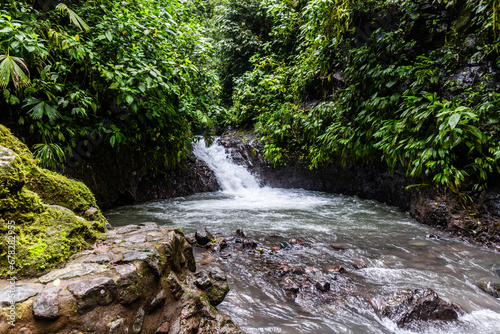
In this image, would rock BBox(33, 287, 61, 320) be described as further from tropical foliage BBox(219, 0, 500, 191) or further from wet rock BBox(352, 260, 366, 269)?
tropical foliage BBox(219, 0, 500, 191)

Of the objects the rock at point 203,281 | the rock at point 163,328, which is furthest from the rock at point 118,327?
the rock at point 203,281

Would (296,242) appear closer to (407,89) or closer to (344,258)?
(344,258)

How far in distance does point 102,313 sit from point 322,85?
777cm

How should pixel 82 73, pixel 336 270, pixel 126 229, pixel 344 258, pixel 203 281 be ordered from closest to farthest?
1. pixel 203 281
2. pixel 126 229
3. pixel 336 270
4. pixel 344 258
5. pixel 82 73

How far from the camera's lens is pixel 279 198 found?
7531 mm

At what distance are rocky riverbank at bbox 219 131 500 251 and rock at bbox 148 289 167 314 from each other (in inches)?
165

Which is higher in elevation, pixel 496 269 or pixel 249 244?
Result: pixel 496 269

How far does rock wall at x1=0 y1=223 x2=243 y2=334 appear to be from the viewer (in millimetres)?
1241

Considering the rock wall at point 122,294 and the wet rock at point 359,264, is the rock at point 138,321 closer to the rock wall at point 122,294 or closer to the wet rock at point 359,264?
the rock wall at point 122,294

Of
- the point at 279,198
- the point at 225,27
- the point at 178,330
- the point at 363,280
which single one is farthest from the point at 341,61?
the point at 225,27

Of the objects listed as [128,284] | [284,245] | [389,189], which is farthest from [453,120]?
[128,284]

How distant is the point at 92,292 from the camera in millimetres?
1354

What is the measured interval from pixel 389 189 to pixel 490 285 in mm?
3941

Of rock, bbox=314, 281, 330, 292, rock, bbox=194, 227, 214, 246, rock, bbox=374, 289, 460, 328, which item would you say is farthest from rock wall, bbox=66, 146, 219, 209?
rock, bbox=374, 289, 460, 328
